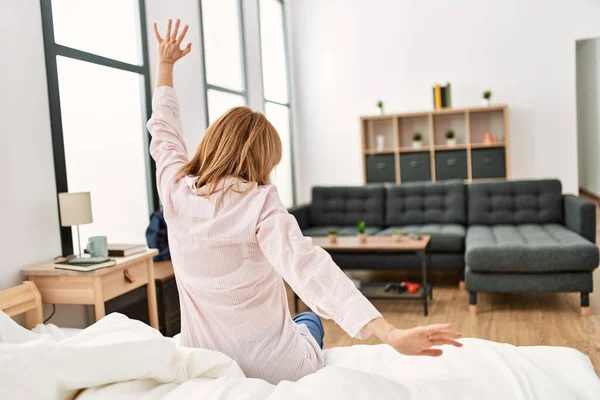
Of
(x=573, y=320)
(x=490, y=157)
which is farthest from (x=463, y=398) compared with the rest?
(x=490, y=157)

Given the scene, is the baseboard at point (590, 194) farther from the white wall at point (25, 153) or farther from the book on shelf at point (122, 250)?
the white wall at point (25, 153)

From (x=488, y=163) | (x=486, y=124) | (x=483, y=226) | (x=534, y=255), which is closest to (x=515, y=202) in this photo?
(x=483, y=226)

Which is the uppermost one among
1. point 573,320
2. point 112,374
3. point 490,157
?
point 490,157

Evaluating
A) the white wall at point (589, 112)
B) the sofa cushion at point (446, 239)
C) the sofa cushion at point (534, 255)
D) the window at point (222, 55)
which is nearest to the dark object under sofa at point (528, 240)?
the sofa cushion at point (534, 255)

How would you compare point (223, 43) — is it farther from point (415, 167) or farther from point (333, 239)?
point (415, 167)

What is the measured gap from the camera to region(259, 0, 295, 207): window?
267 inches

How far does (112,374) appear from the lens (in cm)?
133

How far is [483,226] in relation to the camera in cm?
537

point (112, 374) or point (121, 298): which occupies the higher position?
point (112, 374)

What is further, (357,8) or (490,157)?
(357,8)

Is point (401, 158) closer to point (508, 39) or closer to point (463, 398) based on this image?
point (508, 39)

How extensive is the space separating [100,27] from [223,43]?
6.45 ft

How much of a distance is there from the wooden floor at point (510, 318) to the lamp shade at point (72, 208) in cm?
166

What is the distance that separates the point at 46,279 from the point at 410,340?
7.84 feet
